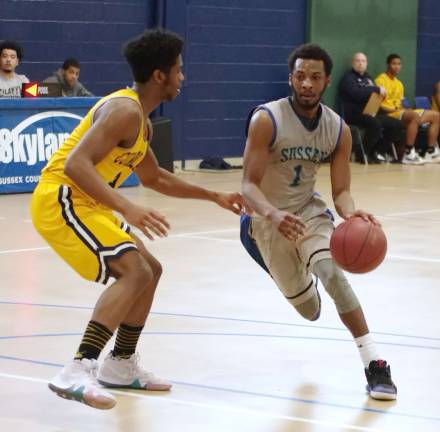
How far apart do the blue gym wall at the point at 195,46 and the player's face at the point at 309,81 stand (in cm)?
902

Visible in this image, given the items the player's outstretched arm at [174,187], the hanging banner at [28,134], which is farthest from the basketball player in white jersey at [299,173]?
the hanging banner at [28,134]

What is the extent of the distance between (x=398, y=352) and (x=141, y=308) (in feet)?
5.11

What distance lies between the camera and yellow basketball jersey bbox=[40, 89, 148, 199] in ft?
16.1

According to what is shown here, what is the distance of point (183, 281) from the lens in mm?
8039

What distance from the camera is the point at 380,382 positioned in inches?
204

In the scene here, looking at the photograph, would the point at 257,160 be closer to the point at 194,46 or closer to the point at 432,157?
the point at 194,46

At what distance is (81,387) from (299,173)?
177 centimetres

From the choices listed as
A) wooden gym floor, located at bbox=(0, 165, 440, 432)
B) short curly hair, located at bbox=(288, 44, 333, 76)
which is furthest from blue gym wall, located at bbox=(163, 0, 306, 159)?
short curly hair, located at bbox=(288, 44, 333, 76)

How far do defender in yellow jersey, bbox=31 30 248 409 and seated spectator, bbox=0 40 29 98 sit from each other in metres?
8.27

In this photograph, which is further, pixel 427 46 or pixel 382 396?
pixel 427 46

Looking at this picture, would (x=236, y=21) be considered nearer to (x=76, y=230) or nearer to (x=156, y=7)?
(x=156, y=7)

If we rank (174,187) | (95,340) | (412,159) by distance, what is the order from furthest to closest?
(412,159) → (174,187) → (95,340)

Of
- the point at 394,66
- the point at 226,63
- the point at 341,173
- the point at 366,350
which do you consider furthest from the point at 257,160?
the point at 394,66

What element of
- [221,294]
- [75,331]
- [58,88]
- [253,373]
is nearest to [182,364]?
[253,373]
